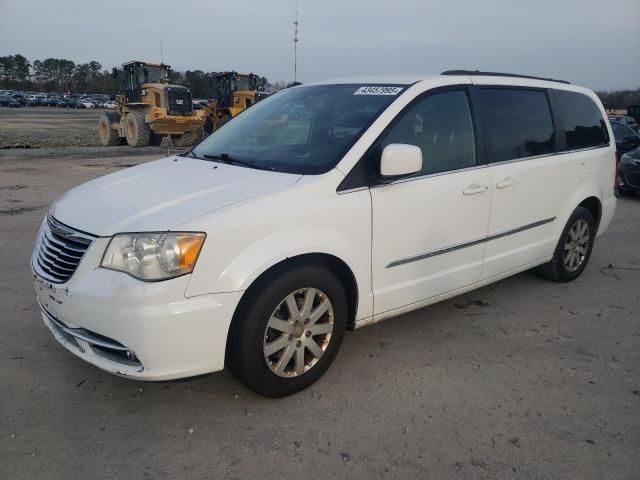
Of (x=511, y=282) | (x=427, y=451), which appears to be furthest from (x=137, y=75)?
(x=427, y=451)

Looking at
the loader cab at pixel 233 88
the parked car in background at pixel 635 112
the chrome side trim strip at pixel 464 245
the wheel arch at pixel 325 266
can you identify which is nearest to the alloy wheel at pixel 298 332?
the wheel arch at pixel 325 266

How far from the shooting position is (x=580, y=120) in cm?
480

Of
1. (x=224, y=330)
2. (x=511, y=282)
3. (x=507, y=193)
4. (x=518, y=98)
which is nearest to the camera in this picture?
(x=224, y=330)

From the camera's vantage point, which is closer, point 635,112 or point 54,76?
point 635,112

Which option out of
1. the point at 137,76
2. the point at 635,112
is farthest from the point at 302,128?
the point at 635,112

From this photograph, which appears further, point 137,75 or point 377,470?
point 137,75

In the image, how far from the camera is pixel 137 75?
2041 centimetres

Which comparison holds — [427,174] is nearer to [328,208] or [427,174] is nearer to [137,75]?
[328,208]

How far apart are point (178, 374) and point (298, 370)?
0.69m

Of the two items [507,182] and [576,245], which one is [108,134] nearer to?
[576,245]

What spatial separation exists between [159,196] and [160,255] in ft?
1.68

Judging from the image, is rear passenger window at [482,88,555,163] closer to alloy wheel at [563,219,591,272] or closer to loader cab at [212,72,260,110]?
alloy wheel at [563,219,591,272]

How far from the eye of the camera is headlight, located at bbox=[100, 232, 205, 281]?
2.49 metres

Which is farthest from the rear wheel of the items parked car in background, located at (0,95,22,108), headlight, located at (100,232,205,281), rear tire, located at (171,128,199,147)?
parked car in background, located at (0,95,22,108)
